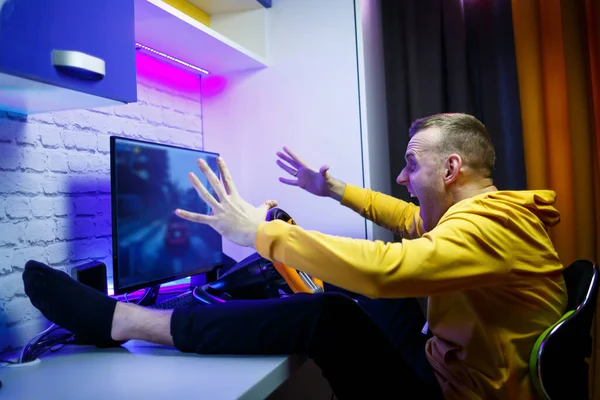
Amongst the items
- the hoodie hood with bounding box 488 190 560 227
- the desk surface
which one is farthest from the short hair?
the desk surface

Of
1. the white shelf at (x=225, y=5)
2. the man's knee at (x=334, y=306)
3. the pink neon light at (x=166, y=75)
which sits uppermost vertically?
the white shelf at (x=225, y=5)

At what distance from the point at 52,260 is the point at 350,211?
1.18 metres

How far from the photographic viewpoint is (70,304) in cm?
129

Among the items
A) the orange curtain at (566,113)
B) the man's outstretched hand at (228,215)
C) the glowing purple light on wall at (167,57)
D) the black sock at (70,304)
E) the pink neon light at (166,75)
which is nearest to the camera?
the man's outstretched hand at (228,215)

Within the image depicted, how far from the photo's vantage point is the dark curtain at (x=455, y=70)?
235 cm

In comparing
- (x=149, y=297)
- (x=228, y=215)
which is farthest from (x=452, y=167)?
(x=149, y=297)

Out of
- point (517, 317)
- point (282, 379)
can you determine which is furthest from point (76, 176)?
point (517, 317)

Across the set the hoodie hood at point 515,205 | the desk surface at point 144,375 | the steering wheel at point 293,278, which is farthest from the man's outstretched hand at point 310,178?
the desk surface at point 144,375

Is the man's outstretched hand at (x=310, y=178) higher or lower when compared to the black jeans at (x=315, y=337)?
higher

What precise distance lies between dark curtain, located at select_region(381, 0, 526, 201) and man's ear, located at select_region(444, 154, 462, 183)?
3.22ft

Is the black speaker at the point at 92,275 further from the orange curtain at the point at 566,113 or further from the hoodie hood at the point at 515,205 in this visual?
the orange curtain at the point at 566,113

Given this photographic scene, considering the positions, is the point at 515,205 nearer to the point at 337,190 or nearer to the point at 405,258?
the point at 405,258

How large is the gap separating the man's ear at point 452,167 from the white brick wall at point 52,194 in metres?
1.16

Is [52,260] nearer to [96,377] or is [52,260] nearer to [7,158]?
[7,158]
